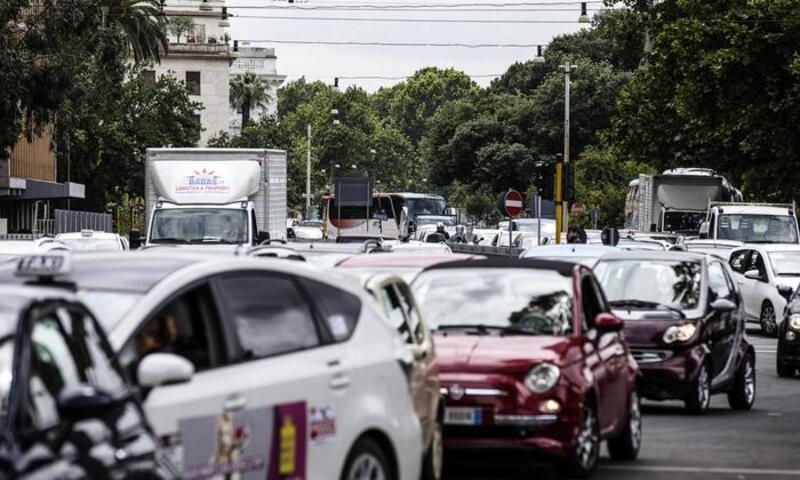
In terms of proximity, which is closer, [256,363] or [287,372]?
[256,363]

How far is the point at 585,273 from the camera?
1474 centimetres

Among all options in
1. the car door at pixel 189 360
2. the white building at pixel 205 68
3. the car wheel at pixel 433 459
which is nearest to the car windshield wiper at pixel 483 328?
the car wheel at pixel 433 459

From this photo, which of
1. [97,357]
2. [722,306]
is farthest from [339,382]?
[722,306]

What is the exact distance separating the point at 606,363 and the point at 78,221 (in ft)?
206

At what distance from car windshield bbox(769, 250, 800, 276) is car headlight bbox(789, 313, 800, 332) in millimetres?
12372

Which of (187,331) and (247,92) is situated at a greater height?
(247,92)

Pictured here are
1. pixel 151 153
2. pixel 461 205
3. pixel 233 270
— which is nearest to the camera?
pixel 233 270

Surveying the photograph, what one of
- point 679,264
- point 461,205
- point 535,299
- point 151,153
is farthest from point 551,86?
point 535,299

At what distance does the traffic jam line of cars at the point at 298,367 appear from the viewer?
21.9 feet

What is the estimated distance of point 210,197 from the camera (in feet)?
116

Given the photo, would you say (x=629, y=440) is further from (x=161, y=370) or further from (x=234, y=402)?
(x=161, y=370)

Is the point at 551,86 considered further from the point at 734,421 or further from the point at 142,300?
the point at 142,300

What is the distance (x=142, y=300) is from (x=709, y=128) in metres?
40.5

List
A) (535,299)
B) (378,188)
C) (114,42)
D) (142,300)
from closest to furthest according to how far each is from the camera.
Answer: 1. (142,300)
2. (535,299)
3. (114,42)
4. (378,188)
